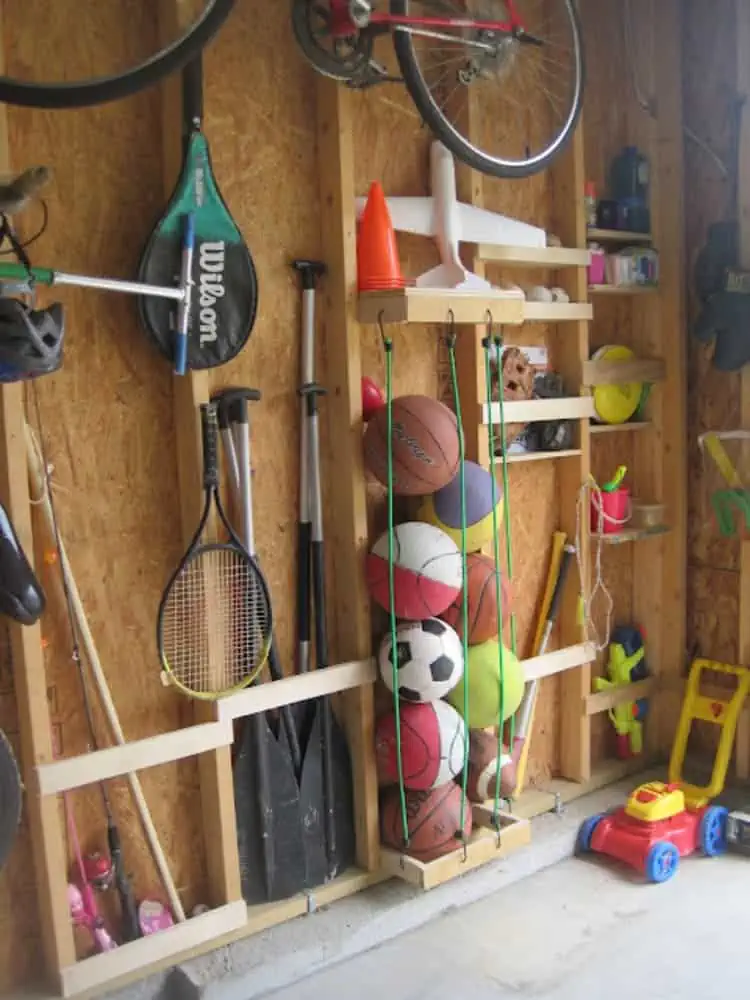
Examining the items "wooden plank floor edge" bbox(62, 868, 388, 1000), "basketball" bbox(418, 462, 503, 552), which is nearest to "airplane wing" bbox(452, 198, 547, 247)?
"basketball" bbox(418, 462, 503, 552)

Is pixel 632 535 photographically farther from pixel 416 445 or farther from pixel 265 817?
pixel 265 817

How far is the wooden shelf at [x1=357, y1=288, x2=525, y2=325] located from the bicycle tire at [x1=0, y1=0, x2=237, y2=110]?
0.86 meters

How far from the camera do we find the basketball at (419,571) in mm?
2977

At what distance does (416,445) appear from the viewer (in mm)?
2916

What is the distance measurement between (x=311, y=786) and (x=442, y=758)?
39 centimetres

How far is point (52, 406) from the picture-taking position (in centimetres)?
262

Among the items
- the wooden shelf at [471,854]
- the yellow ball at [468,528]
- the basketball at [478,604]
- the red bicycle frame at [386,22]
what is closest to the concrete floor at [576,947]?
the wooden shelf at [471,854]

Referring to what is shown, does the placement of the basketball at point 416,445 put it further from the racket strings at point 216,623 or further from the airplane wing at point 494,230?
the airplane wing at point 494,230

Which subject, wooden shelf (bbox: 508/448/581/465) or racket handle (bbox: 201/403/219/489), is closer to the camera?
racket handle (bbox: 201/403/219/489)

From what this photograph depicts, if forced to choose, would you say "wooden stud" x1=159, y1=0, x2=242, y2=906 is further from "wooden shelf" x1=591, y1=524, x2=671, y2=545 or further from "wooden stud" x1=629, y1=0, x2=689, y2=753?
"wooden stud" x1=629, y1=0, x2=689, y2=753

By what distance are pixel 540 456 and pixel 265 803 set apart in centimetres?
146

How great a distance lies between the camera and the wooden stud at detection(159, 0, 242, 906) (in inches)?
104

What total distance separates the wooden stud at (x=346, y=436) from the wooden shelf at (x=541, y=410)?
529 mm

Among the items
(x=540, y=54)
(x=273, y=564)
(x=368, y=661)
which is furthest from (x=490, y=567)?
(x=540, y=54)
